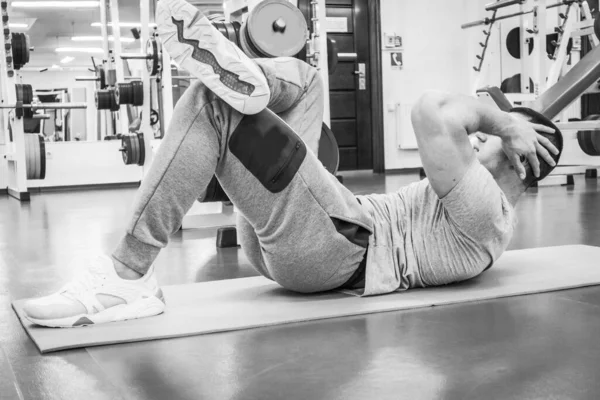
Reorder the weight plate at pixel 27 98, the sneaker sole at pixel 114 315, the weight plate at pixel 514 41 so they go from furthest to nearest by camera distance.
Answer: the weight plate at pixel 514 41
the weight plate at pixel 27 98
the sneaker sole at pixel 114 315

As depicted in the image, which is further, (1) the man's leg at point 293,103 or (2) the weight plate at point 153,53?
(2) the weight plate at point 153,53

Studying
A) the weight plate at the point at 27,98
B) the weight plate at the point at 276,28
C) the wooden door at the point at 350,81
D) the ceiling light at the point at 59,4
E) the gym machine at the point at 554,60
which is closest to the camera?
the weight plate at the point at 276,28

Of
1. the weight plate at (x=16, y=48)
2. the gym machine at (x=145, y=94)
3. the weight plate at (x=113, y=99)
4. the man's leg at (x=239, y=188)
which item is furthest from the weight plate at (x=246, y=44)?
the weight plate at (x=16, y=48)

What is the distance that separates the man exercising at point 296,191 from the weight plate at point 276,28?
4.76 feet

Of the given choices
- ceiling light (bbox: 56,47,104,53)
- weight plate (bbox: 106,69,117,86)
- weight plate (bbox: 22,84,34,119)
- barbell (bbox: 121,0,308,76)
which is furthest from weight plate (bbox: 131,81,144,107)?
ceiling light (bbox: 56,47,104,53)

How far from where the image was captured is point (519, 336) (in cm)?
127

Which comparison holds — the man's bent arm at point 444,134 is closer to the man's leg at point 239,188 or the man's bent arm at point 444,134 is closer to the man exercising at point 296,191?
the man exercising at point 296,191

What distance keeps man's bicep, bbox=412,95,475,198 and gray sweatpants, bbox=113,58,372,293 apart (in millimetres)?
178

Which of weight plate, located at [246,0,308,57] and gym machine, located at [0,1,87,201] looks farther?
gym machine, located at [0,1,87,201]

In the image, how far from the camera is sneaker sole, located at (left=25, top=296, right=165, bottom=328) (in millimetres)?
1399

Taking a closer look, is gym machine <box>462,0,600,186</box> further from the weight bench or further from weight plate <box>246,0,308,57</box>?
the weight bench

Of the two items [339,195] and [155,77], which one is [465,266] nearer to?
[339,195]

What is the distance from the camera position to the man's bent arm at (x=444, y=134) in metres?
1.46

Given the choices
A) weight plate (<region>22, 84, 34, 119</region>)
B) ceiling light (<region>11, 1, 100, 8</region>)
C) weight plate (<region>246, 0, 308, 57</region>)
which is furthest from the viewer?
ceiling light (<region>11, 1, 100, 8</region>)
